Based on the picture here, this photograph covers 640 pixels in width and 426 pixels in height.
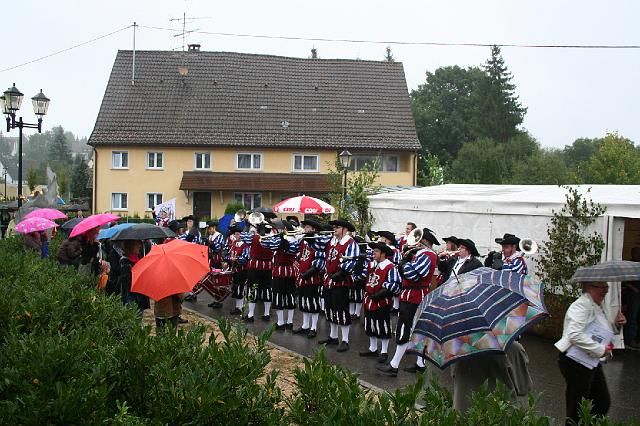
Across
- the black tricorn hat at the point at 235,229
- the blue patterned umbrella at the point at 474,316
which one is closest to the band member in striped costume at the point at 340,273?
the black tricorn hat at the point at 235,229

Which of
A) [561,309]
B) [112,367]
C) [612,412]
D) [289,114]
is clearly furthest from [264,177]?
[112,367]

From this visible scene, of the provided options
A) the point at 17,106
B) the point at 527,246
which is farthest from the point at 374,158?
the point at 527,246

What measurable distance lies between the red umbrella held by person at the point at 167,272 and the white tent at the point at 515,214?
6.64 m

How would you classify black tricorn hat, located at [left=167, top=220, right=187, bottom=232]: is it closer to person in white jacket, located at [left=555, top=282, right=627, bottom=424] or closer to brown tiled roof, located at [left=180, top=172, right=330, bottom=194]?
person in white jacket, located at [left=555, top=282, right=627, bottom=424]

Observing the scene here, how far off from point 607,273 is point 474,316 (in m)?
1.86

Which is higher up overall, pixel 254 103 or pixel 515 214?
pixel 254 103

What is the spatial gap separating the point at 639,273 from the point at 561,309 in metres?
5.73

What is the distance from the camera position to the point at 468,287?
212 inches

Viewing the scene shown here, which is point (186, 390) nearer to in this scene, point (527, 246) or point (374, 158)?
point (527, 246)

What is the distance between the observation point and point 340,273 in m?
10.8

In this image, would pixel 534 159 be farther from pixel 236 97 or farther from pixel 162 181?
pixel 162 181

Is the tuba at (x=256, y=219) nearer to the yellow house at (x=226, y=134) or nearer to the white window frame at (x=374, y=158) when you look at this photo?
the yellow house at (x=226, y=134)

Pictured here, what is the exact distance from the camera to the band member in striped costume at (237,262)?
13.3m

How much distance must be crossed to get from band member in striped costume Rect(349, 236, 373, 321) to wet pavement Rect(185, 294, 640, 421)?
45 centimetres
